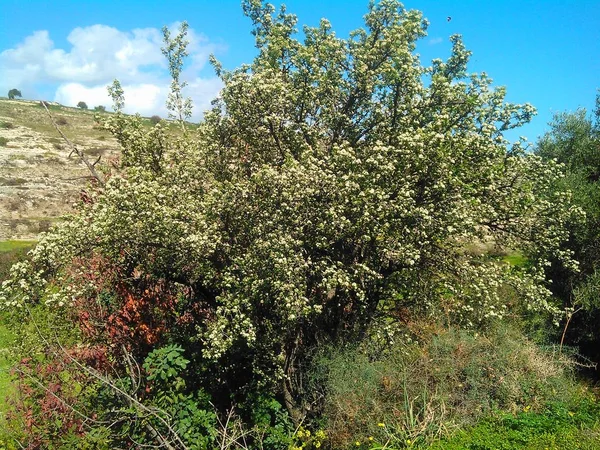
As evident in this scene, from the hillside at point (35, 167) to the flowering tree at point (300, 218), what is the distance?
2959 cm

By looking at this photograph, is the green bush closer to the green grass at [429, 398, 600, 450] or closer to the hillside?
the green grass at [429, 398, 600, 450]

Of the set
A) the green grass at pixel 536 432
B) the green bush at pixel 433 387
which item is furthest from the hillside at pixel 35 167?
the green grass at pixel 536 432

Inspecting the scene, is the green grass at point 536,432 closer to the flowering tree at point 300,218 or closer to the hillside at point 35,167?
the flowering tree at point 300,218

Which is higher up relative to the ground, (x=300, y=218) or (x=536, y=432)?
(x=300, y=218)

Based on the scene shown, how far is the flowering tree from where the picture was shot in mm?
11156

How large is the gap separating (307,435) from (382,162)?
6.64 metres

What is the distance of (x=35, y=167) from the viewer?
2576 inches

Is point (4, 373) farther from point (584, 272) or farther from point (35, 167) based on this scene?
point (35, 167)

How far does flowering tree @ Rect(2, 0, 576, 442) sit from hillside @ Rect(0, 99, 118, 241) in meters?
29.6

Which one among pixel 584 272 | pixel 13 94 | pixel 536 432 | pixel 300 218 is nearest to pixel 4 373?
pixel 300 218

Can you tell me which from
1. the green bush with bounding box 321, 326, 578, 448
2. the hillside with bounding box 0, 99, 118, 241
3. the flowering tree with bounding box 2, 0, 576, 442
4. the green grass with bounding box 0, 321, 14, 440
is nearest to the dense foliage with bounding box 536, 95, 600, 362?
the flowering tree with bounding box 2, 0, 576, 442

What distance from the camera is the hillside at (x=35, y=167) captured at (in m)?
50.2

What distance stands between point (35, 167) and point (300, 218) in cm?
6529

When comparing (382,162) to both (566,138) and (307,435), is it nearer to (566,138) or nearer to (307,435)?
(307,435)
